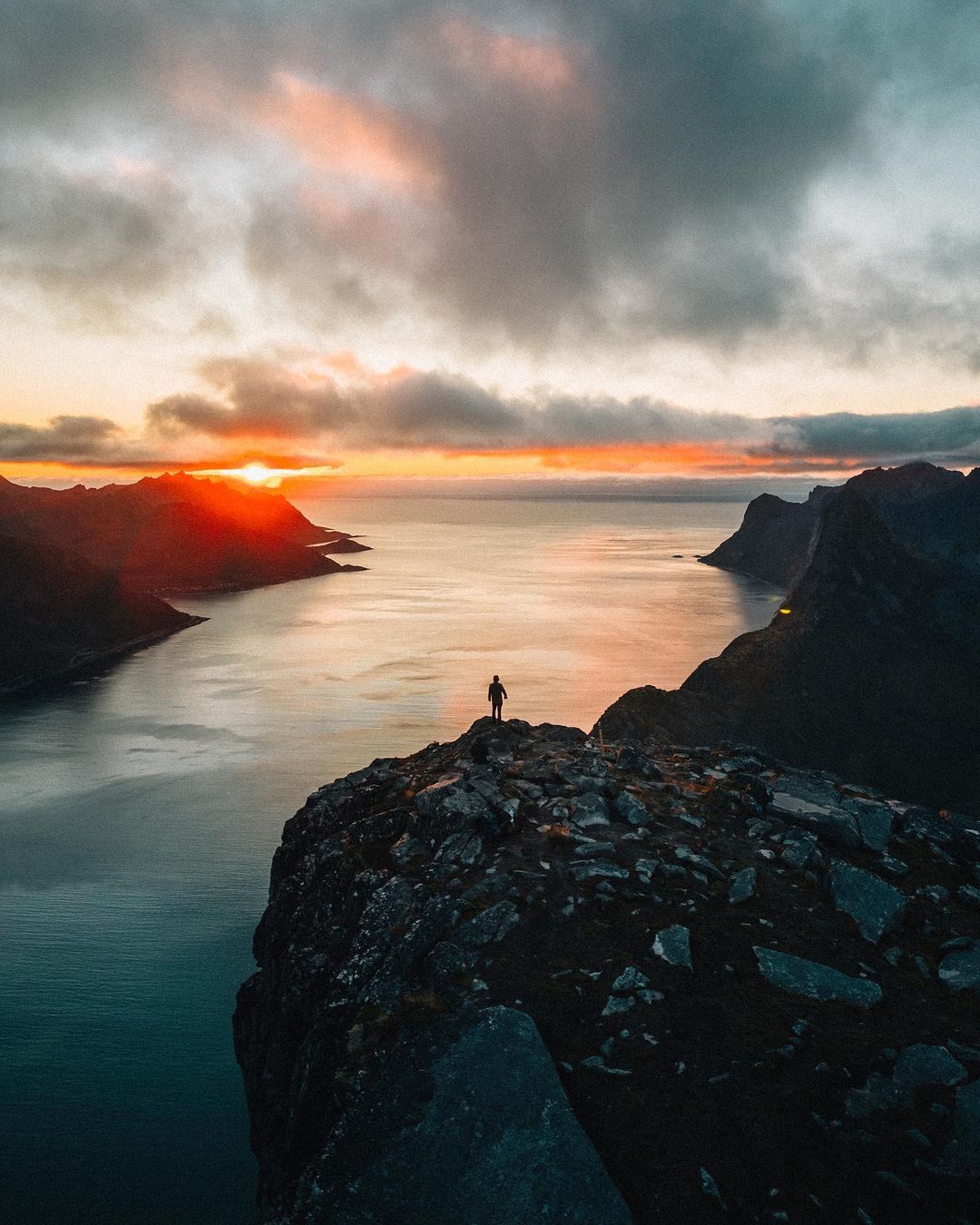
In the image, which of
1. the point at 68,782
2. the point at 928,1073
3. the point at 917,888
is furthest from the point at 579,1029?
the point at 68,782

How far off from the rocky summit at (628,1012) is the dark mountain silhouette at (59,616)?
123m

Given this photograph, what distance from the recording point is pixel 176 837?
6084cm

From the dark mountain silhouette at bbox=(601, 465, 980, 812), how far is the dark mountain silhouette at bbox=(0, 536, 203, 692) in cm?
10587

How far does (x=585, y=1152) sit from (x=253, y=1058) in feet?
64.2

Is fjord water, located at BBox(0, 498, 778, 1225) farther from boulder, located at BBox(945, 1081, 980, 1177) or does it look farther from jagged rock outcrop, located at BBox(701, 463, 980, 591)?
jagged rock outcrop, located at BBox(701, 463, 980, 591)

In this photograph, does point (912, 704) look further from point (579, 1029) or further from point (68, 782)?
point (68, 782)

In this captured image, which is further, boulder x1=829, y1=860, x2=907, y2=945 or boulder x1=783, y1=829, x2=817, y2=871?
boulder x1=783, y1=829, x2=817, y2=871

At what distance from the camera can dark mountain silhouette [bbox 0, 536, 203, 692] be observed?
406ft

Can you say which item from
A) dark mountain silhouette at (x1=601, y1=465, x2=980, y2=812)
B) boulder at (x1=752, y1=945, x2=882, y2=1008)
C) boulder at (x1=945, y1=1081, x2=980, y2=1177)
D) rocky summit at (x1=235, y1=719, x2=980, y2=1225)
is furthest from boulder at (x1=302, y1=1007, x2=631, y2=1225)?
dark mountain silhouette at (x1=601, y1=465, x2=980, y2=812)

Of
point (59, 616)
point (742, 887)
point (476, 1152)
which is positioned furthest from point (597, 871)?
point (59, 616)

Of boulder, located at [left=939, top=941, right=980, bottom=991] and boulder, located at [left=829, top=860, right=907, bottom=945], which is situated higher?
boulder, located at [left=829, top=860, right=907, bottom=945]

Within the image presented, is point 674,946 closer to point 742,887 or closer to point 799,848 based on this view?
point 742,887

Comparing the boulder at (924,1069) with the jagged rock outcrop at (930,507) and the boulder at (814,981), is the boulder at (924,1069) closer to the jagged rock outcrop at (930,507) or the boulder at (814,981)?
the boulder at (814,981)

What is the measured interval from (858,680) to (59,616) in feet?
443
